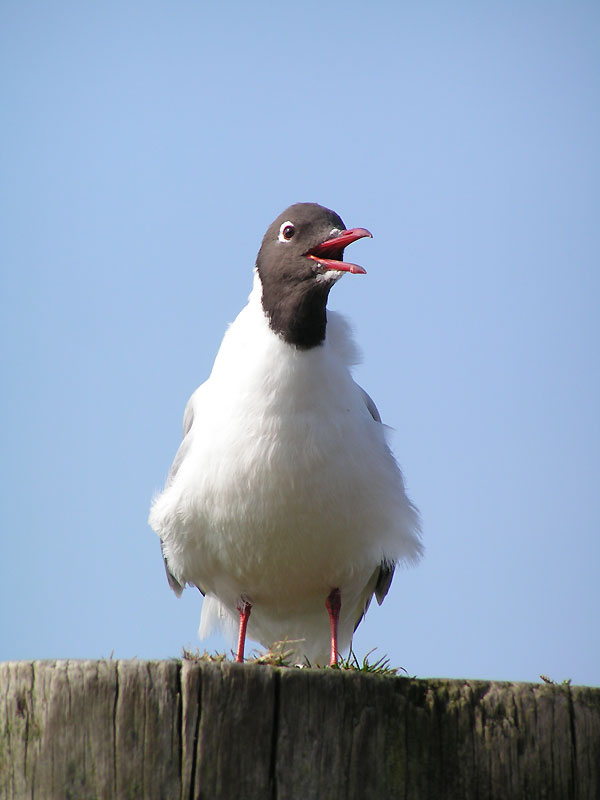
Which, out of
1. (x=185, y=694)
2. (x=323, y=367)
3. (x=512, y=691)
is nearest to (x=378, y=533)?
(x=323, y=367)

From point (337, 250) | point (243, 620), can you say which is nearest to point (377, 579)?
point (243, 620)

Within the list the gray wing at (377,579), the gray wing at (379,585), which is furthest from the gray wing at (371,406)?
the gray wing at (379,585)

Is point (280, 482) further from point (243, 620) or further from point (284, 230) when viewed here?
point (284, 230)

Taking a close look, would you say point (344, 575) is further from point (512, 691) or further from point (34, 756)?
point (34, 756)

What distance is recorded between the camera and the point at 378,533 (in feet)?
20.2

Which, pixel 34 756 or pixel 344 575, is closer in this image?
pixel 34 756

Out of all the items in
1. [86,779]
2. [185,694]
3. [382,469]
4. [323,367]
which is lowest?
[86,779]

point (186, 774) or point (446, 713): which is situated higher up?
point (446, 713)

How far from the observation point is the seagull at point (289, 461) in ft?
19.1

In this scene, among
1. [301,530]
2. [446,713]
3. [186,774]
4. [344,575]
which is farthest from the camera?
[344,575]

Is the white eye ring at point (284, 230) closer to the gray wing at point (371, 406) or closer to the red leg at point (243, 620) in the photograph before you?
the gray wing at point (371, 406)

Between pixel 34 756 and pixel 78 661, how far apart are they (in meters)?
0.34

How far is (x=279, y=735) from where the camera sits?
128 inches

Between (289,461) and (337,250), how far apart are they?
129 centimetres
